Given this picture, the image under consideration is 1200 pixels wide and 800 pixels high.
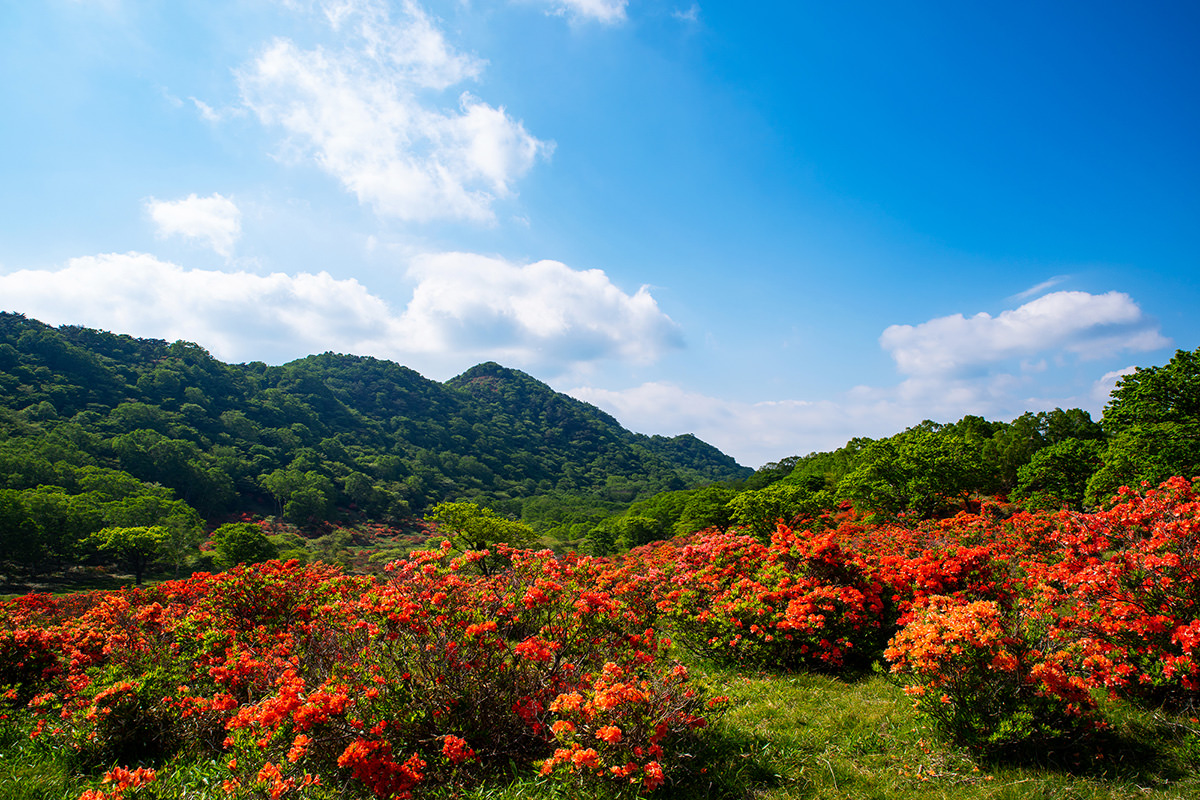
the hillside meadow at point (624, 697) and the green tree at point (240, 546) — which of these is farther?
the green tree at point (240, 546)

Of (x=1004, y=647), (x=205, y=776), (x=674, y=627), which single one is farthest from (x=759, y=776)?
(x=205, y=776)

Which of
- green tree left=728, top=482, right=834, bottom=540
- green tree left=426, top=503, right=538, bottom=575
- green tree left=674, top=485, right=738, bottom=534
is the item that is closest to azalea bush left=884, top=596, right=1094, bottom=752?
green tree left=728, top=482, right=834, bottom=540

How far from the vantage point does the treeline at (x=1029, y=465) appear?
1789 centimetres

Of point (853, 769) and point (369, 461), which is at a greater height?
point (369, 461)

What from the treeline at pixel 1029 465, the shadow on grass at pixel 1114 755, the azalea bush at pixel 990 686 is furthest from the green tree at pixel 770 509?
the azalea bush at pixel 990 686

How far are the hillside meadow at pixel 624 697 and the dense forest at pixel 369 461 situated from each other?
17.0 m

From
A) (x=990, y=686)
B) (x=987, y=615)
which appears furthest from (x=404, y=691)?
(x=987, y=615)

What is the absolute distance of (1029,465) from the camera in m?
25.8

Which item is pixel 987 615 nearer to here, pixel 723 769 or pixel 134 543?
pixel 723 769

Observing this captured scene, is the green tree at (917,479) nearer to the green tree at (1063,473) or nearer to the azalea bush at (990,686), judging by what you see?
the green tree at (1063,473)

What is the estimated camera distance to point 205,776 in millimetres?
4512

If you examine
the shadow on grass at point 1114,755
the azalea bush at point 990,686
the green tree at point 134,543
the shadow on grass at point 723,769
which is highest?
the azalea bush at point 990,686

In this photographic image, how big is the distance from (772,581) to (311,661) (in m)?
6.24

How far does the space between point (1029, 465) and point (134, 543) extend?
58.8 metres
